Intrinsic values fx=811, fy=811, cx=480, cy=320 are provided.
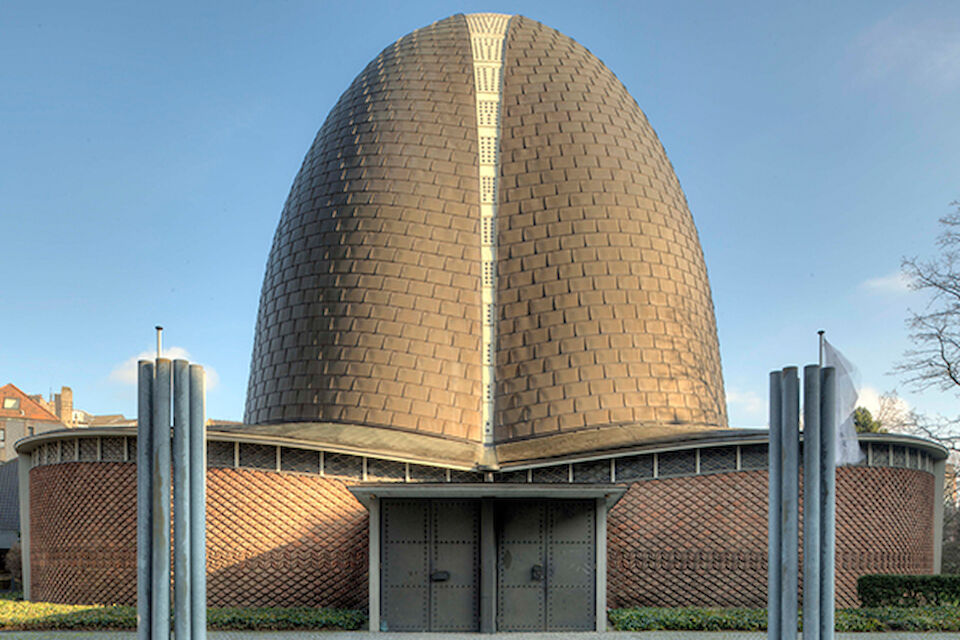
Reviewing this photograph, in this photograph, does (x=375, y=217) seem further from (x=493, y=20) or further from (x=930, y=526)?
(x=930, y=526)

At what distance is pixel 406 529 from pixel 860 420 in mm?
28840

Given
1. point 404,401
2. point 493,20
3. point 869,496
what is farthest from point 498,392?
point 493,20

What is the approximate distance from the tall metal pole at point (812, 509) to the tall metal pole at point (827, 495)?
0.05 meters

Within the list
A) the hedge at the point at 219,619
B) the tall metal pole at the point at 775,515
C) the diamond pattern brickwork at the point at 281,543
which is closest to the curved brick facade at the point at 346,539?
the diamond pattern brickwork at the point at 281,543

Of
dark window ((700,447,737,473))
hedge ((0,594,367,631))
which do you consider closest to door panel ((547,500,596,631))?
hedge ((0,594,367,631))

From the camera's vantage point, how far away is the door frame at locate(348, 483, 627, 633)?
1441 centimetres

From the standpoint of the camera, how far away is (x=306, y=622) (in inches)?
621

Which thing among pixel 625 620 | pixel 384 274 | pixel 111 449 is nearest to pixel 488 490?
pixel 625 620

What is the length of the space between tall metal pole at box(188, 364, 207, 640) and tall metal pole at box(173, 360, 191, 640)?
0.15ft

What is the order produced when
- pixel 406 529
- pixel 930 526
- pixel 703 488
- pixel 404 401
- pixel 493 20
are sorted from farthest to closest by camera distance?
pixel 493 20 → pixel 404 401 → pixel 930 526 → pixel 703 488 → pixel 406 529

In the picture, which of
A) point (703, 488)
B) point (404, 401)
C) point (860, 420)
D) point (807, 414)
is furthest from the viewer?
point (860, 420)

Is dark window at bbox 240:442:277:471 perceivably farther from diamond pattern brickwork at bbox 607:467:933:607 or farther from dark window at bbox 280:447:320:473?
diamond pattern brickwork at bbox 607:467:933:607

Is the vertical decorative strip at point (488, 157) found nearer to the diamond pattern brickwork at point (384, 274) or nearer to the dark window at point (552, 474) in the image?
the diamond pattern brickwork at point (384, 274)

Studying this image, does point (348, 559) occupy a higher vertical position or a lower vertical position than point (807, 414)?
lower
